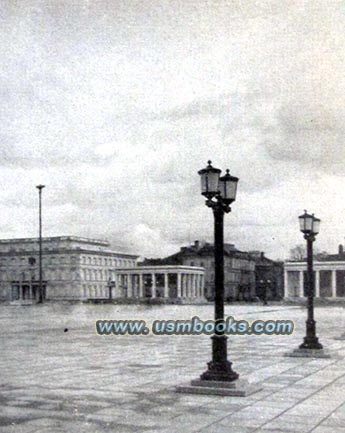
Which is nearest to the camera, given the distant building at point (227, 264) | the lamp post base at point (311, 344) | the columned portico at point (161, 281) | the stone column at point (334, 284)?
the lamp post base at point (311, 344)

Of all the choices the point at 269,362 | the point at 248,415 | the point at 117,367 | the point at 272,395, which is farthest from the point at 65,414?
the point at 269,362

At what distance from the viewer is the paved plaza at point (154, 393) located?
946 centimetres

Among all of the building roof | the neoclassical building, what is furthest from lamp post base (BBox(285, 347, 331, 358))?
the building roof

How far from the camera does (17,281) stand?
146375 mm

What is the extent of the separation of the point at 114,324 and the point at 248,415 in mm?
28583

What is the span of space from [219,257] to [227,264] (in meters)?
137

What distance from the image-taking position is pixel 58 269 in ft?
477

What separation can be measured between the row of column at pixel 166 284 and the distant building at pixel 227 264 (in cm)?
757

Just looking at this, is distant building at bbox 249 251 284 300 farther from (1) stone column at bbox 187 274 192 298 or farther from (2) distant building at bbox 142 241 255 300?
(1) stone column at bbox 187 274 192 298

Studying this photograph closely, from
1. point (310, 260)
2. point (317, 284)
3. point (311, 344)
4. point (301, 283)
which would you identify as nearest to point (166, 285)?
point (301, 283)

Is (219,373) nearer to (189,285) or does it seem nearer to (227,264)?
(189,285)

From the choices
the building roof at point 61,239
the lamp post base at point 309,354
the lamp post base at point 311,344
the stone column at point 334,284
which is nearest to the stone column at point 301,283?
the stone column at point 334,284

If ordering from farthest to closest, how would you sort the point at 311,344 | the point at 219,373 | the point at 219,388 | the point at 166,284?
the point at 166,284
the point at 311,344
the point at 219,373
the point at 219,388

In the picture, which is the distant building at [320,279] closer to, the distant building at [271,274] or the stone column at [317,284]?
the stone column at [317,284]
